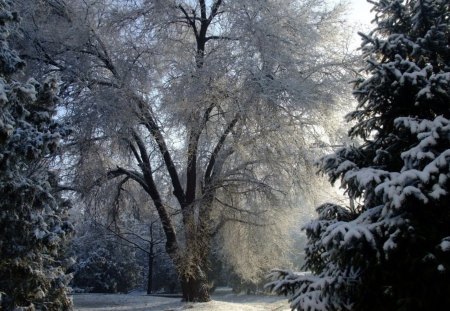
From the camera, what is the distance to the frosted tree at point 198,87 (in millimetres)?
11141

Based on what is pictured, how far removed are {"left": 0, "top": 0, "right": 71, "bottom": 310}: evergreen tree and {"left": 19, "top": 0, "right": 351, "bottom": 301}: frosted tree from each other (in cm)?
421

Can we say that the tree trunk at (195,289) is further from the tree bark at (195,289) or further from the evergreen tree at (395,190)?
the evergreen tree at (395,190)

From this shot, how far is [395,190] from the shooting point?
3.72 m

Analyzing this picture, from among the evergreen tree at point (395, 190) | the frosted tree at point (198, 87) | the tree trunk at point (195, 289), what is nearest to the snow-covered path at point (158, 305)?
the tree trunk at point (195, 289)

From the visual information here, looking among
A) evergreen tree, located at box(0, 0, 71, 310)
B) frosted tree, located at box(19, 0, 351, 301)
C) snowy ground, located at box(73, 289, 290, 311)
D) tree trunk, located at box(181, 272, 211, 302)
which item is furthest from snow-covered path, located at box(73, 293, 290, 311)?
evergreen tree, located at box(0, 0, 71, 310)

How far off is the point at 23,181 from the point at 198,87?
219 inches

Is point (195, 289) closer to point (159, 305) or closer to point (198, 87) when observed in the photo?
point (159, 305)

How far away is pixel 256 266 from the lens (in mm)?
15711

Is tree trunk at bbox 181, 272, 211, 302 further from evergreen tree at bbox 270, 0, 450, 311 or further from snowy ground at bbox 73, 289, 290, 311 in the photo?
evergreen tree at bbox 270, 0, 450, 311

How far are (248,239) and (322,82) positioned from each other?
6.41 metres

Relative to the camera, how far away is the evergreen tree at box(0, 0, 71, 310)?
597 centimetres

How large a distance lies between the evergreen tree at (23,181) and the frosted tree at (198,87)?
421 centimetres

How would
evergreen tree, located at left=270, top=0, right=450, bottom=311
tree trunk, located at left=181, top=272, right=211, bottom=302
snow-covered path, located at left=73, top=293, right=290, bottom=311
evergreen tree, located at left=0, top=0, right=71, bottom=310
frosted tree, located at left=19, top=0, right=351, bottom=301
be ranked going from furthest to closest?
tree trunk, located at left=181, top=272, right=211, bottom=302
snow-covered path, located at left=73, top=293, right=290, bottom=311
frosted tree, located at left=19, top=0, right=351, bottom=301
evergreen tree, located at left=0, top=0, right=71, bottom=310
evergreen tree, located at left=270, top=0, right=450, bottom=311

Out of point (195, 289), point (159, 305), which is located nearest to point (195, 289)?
point (195, 289)
